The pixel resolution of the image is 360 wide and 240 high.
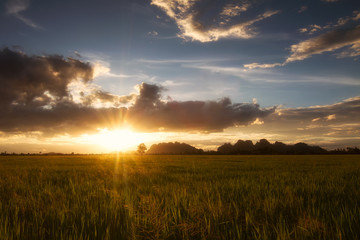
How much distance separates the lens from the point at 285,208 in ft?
10.5

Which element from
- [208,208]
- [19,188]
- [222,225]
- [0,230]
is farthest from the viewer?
[19,188]

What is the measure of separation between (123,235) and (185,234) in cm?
65

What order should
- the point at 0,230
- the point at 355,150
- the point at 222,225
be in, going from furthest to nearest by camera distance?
1. the point at 355,150
2. the point at 222,225
3. the point at 0,230

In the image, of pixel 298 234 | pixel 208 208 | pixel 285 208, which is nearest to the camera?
pixel 298 234

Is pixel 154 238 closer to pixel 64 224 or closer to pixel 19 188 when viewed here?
pixel 64 224

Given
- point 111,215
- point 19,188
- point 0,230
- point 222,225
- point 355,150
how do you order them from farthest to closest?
point 355,150 → point 19,188 → point 111,215 → point 222,225 → point 0,230

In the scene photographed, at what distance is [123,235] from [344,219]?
2.58m

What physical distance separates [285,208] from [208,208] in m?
1.20

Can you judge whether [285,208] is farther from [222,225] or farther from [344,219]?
[222,225]

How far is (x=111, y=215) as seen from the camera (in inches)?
109

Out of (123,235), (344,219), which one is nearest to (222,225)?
(123,235)

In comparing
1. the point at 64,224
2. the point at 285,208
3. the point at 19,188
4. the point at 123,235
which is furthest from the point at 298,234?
the point at 19,188

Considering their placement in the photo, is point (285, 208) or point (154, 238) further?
point (285, 208)

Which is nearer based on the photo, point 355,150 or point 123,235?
point 123,235
